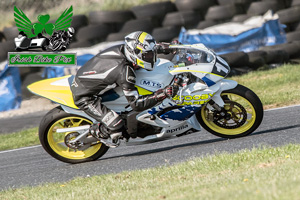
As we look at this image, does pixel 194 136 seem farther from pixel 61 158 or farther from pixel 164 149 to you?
pixel 61 158

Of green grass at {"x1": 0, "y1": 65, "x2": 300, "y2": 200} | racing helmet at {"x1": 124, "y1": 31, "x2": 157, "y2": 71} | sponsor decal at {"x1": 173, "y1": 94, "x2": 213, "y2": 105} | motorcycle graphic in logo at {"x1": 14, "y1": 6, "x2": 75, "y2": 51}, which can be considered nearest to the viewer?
green grass at {"x1": 0, "y1": 65, "x2": 300, "y2": 200}

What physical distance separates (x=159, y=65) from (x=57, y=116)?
157 centimetres

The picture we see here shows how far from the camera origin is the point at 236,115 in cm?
690

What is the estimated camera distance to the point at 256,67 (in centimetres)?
1402

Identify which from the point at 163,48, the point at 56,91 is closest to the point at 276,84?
the point at 163,48

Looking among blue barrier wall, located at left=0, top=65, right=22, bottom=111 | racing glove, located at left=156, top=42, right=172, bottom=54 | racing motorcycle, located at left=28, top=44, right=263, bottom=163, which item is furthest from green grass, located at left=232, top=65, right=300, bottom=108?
blue barrier wall, located at left=0, top=65, right=22, bottom=111

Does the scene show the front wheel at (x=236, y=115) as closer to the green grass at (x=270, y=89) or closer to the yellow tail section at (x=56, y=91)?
the yellow tail section at (x=56, y=91)

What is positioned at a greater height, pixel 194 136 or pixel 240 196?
pixel 240 196

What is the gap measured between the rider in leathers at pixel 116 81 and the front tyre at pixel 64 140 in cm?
31

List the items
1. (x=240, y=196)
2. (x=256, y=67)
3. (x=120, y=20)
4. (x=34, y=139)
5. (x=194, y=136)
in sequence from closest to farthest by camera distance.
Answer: (x=240, y=196) < (x=194, y=136) < (x=34, y=139) < (x=256, y=67) < (x=120, y=20)

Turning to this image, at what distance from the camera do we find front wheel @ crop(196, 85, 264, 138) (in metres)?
Result: 6.75

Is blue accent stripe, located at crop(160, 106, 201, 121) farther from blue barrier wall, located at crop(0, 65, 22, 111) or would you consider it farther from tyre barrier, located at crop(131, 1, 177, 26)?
tyre barrier, located at crop(131, 1, 177, 26)

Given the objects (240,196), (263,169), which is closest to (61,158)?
(263,169)

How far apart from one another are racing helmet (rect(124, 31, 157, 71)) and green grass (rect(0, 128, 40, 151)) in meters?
3.94
